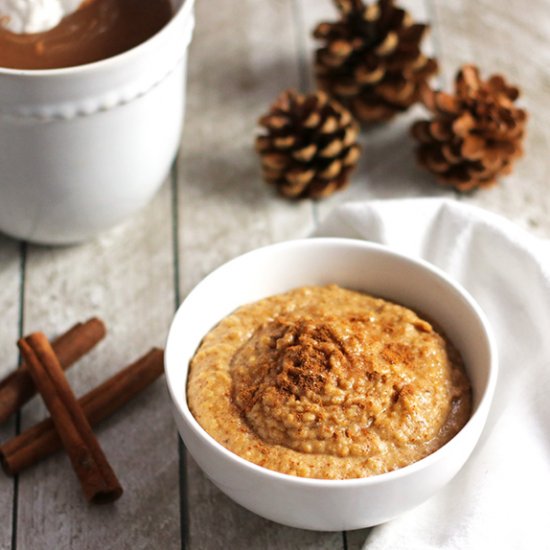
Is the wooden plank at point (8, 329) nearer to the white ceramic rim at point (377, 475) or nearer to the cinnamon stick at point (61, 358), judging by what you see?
the cinnamon stick at point (61, 358)

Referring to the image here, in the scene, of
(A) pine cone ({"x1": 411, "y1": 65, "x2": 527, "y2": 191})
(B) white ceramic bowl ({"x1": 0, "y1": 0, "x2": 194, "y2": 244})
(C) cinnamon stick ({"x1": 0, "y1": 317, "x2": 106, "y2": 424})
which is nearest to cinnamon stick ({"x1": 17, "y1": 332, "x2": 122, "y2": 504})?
(C) cinnamon stick ({"x1": 0, "y1": 317, "x2": 106, "y2": 424})

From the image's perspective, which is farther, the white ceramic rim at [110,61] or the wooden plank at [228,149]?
the wooden plank at [228,149]

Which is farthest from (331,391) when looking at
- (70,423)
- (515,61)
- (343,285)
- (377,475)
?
(515,61)

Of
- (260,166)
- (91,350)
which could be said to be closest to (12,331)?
(91,350)

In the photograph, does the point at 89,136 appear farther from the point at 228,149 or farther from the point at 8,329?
the point at 228,149

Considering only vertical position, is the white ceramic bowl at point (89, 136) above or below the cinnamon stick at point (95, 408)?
above

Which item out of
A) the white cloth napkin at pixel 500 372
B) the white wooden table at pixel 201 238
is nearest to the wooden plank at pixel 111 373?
the white wooden table at pixel 201 238

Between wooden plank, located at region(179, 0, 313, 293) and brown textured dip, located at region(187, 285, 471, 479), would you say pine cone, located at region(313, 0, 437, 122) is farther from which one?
brown textured dip, located at region(187, 285, 471, 479)
